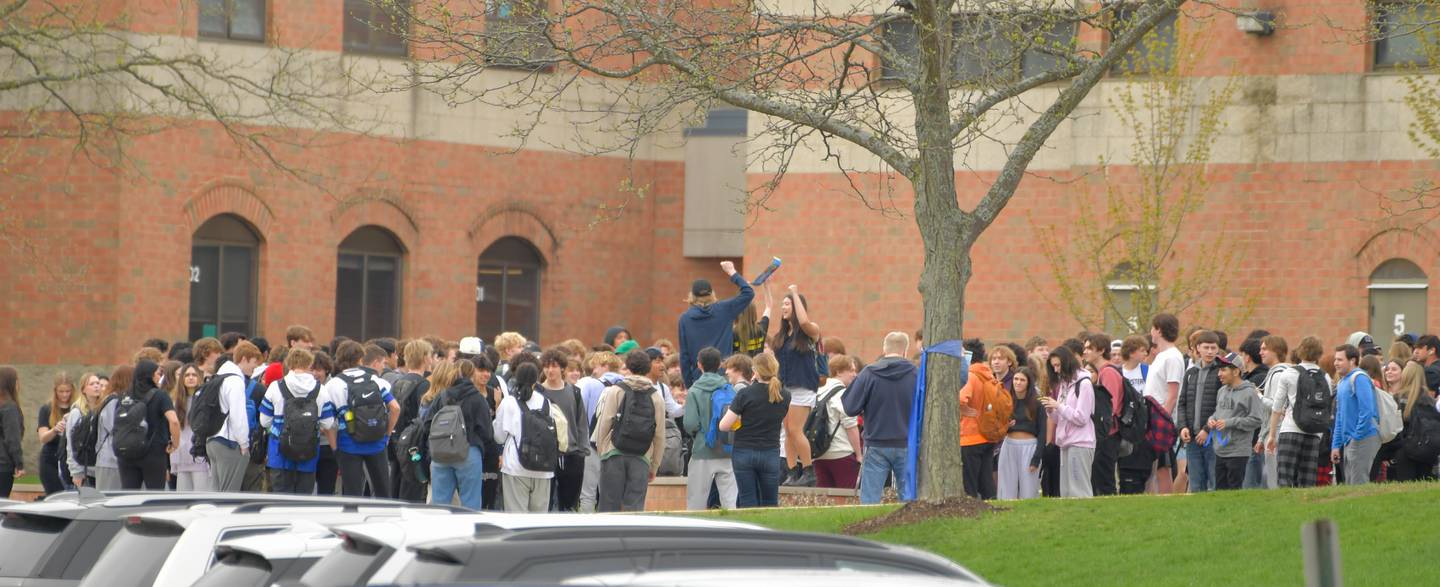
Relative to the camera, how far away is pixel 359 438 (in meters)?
15.4

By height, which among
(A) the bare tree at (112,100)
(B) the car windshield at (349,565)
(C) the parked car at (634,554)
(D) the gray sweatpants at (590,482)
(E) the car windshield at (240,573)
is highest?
(A) the bare tree at (112,100)

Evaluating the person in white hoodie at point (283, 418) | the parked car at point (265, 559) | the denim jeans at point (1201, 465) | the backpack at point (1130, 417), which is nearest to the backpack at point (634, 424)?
the person in white hoodie at point (283, 418)

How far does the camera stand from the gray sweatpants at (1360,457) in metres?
15.6

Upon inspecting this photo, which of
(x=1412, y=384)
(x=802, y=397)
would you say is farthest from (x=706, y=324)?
(x=1412, y=384)

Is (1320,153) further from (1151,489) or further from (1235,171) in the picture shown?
(1151,489)

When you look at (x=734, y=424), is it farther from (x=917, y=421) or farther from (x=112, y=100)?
(x=112, y=100)

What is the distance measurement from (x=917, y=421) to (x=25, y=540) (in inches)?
302

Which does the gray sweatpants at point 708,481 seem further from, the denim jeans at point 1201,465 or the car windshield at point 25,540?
the car windshield at point 25,540

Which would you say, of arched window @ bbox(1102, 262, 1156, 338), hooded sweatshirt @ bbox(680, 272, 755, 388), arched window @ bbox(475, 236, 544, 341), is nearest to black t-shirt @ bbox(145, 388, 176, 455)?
hooded sweatshirt @ bbox(680, 272, 755, 388)

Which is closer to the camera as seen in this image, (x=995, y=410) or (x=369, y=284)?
(x=995, y=410)

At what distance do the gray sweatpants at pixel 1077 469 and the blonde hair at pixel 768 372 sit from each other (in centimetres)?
250

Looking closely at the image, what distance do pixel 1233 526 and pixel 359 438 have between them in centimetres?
706

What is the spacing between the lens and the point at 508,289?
101 feet

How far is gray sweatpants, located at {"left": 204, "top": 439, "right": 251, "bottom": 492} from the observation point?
15.8 metres
